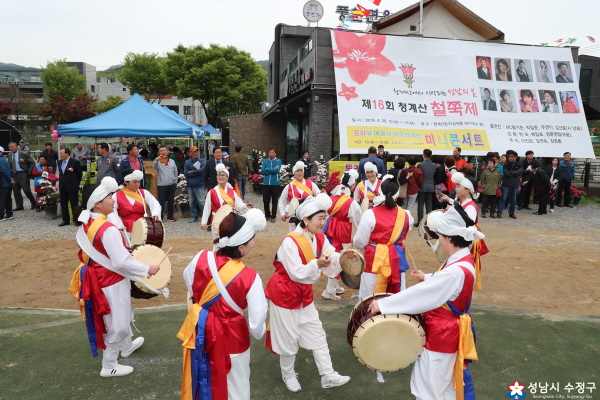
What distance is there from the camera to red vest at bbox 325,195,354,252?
17.7 feet

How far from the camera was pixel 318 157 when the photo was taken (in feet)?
46.9

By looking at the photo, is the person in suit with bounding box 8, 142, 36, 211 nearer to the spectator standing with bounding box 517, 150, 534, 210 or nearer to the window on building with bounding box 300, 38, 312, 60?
the window on building with bounding box 300, 38, 312, 60

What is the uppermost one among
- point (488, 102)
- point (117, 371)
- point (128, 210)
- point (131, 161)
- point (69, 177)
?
point (488, 102)

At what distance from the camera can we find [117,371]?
11.3 ft

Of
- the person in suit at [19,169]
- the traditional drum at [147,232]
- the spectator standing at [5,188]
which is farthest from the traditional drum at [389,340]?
the person in suit at [19,169]

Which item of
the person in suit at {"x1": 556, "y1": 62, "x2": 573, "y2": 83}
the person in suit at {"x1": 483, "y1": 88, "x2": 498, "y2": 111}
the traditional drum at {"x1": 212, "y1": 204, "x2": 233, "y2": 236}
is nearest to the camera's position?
the traditional drum at {"x1": 212, "y1": 204, "x2": 233, "y2": 236}

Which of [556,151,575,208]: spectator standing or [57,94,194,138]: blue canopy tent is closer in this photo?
[57,94,194,138]: blue canopy tent

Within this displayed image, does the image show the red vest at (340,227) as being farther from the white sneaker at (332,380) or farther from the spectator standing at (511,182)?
the spectator standing at (511,182)

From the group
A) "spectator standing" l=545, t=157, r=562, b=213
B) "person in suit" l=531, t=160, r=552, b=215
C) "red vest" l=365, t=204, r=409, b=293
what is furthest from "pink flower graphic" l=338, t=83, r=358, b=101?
"red vest" l=365, t=204, r=409, b=293

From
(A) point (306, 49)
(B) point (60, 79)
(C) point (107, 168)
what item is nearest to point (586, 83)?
(A) point (306, 49)

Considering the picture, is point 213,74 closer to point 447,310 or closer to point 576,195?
point 576,195

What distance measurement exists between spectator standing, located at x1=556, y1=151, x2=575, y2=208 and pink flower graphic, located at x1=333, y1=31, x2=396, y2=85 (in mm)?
5945

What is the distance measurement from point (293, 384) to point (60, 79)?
4681 cm

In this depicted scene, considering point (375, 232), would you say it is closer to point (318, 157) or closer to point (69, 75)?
point (318, 157)
